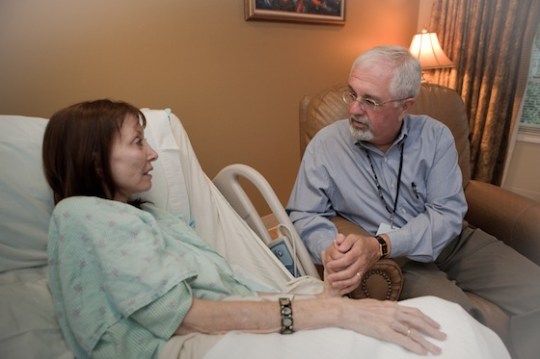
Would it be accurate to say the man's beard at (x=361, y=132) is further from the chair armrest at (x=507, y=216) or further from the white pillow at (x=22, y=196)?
the white pillow at (x=22, y=196)

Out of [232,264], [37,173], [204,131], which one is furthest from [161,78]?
[232,264]

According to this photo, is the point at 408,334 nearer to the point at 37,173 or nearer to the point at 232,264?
the point at 232,264

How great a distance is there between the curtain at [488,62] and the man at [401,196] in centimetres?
131

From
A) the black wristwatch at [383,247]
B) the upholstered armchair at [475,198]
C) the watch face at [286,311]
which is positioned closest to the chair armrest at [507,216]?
the upholstered armchair at [475,198]

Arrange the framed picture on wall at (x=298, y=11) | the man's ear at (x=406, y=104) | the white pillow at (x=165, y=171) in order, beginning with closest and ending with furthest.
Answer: the white pillow at (x=165, y=171)
the man's ear at (x=406, y=104)
the framed picture on wall at (x=298, y=11)

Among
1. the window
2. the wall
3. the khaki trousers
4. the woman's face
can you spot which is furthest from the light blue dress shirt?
the window

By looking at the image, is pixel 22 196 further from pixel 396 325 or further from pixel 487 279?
pixel 487 279

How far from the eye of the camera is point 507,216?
1420mm

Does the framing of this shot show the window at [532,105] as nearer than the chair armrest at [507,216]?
No

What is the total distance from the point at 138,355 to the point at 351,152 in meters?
0.96

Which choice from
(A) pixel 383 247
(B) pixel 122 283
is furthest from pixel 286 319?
(A) pixel 383 247

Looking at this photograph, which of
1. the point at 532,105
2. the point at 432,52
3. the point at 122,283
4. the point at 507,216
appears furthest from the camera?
the point at 432,52

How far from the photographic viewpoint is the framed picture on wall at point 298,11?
193 cm

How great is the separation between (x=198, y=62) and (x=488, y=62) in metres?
1.89
